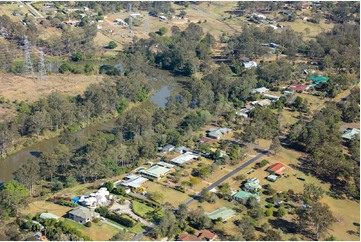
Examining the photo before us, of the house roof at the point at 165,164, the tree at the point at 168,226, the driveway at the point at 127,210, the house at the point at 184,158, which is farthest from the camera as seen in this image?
the house at the point at 184,158

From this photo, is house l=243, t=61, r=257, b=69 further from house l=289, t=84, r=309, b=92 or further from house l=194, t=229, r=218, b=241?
house l=194, t=229, r=218, b=241

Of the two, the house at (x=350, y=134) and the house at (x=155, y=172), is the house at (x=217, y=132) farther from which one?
the house at (x=350, y=134)

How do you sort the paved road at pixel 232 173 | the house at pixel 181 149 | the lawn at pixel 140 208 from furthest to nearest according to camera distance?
the house at pixel 181 149
the paved road at pixel 232 173
the lawn at pixel 140 208

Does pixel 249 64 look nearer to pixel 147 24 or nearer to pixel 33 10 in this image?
pixel 147 24

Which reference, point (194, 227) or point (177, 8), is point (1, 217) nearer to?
point (194, 227)

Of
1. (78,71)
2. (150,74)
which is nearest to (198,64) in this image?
(150,74)

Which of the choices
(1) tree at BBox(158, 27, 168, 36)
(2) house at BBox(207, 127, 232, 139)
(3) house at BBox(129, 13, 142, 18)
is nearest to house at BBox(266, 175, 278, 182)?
(2) house at BBox(207, 127, 232, 139)

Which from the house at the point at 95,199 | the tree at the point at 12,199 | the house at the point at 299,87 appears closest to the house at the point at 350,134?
the house at the point at 299,87
